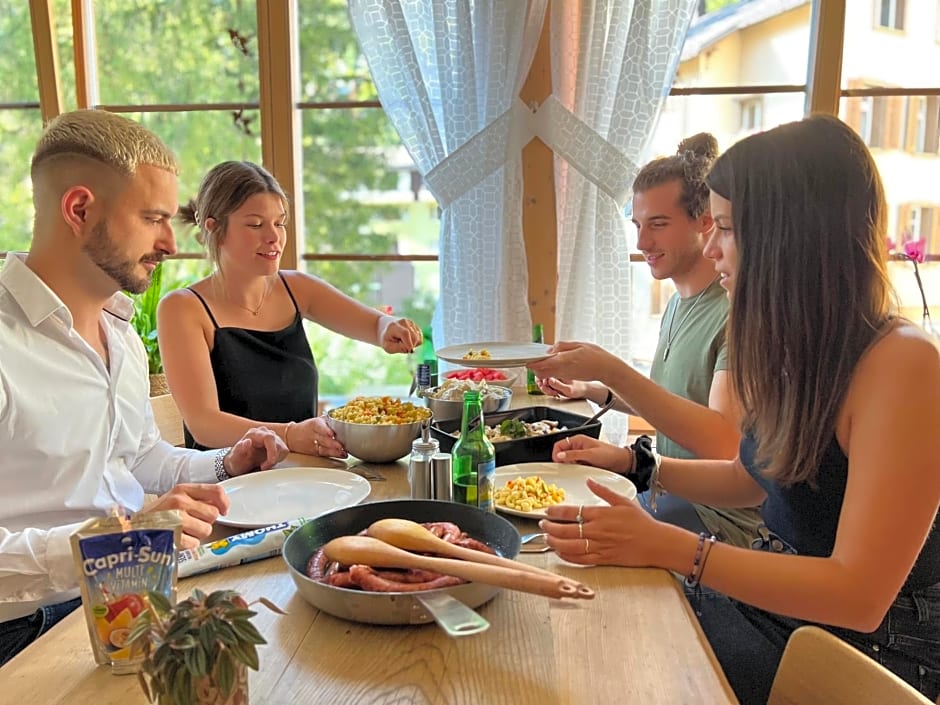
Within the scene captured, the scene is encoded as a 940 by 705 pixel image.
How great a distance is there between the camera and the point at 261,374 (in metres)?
2.15

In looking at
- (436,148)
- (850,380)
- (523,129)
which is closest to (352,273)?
(436,148)

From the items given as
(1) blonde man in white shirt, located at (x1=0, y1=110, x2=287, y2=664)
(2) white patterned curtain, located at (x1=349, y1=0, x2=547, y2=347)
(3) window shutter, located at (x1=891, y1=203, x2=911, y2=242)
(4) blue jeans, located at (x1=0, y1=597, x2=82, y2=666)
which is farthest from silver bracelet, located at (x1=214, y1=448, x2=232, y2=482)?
(3) window shutter, located at (x1=891, y1=203, x2=911, y2=242)

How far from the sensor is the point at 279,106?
10.4ft

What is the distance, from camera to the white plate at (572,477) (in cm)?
132

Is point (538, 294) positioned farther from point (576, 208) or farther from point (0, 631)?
point (0, 631)

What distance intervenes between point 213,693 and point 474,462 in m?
0.60

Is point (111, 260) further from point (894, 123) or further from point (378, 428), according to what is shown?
point (894, 123)

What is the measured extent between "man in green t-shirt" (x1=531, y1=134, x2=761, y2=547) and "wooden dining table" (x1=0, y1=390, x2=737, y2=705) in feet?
1.75

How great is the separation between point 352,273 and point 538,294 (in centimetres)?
86

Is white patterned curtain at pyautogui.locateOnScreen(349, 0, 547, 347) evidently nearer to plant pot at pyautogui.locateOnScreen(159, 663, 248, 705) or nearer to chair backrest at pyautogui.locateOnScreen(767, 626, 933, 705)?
chair backrest at pyautogui.locateOnScreen(767, 626, 933, 705)

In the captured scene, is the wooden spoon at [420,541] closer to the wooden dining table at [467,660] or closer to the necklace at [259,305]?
the wooden dining table at [467,660]

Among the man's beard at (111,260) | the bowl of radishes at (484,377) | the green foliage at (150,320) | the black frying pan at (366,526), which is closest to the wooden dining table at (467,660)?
the black frying pan at (366,526)

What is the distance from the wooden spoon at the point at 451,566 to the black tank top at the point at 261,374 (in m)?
1.24

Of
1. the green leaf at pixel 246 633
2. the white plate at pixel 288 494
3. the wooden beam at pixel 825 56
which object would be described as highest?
the wooden beam at pixel 825 56
